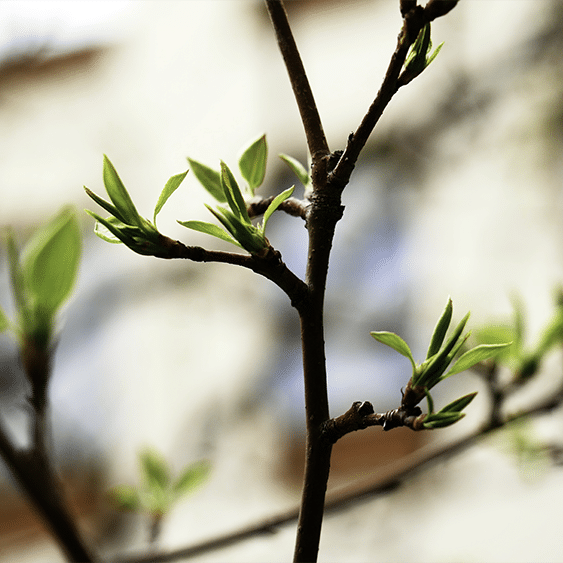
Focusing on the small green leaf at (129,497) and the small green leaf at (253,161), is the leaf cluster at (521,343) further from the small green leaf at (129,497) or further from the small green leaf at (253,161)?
the small green leaf at (129,497)

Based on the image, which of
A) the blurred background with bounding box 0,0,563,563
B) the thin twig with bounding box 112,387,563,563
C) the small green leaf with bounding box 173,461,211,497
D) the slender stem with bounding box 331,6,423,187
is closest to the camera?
the slender stem with bounding box 331,6,423,187

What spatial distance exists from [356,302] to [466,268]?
22cm

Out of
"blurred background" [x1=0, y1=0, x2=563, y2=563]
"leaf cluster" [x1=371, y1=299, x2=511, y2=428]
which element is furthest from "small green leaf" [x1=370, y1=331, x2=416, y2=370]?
"blurred background" [x1=0, y1=0, x2=563, y2=563]

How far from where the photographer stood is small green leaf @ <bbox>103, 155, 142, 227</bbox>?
0.13 m

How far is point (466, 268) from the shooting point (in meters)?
0.94

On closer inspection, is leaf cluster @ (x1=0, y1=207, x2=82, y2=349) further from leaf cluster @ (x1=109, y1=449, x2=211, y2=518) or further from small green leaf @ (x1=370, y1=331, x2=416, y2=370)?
leaf cluster @ (x1=109, y1=449, x2=211, y2=518)

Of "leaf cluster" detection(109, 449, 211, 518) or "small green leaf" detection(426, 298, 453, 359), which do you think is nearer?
"small green leaf" detection(426, 298, 453, 359)

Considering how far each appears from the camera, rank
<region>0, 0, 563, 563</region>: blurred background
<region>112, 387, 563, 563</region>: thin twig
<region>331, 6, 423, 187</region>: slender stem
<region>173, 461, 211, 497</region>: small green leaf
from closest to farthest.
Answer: <region>331, 6, 423, 187</region>: slender stem < <region>112, 387, 563, 563</region>: thin twig < <region>173, 461, 211, 497</region>: small green leaf < <region>0, 0, 563, 563</region>: blurred background

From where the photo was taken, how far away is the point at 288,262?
84 centimetres

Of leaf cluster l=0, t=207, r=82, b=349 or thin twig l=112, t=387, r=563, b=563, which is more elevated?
leaf cluster l=0, t=207, r=82, b=349

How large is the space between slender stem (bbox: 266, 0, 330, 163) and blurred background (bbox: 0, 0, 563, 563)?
0.69m

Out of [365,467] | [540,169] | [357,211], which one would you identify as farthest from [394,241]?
[365,467]

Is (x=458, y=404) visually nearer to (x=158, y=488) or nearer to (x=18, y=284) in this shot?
(x=18, y=284)

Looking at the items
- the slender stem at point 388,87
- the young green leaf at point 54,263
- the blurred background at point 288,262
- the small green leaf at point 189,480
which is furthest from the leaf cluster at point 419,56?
the blurred background at point 288,262
